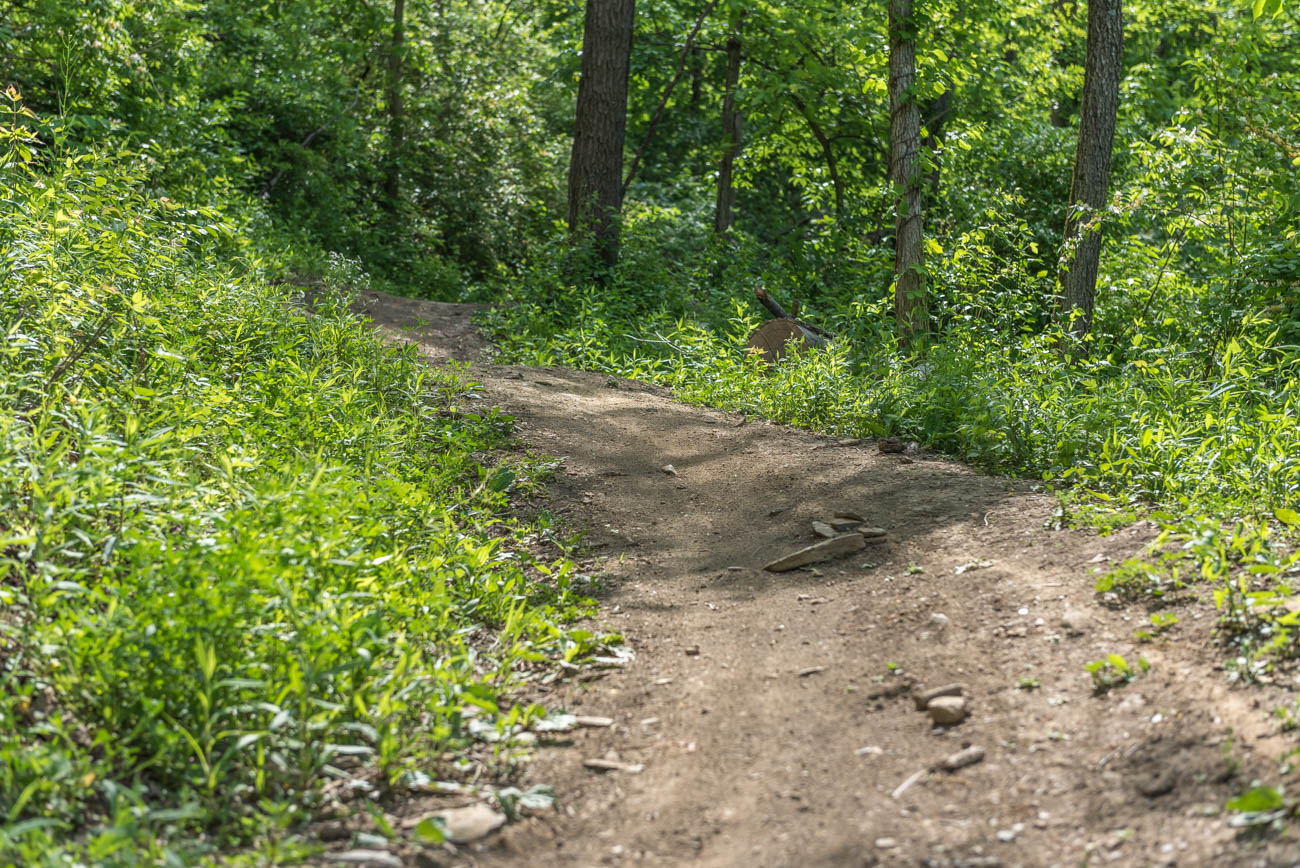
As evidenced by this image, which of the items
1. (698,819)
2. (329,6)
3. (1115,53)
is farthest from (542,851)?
(329,6)

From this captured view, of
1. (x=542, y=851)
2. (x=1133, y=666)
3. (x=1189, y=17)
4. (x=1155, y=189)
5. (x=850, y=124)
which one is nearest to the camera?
(x=542, y=851)

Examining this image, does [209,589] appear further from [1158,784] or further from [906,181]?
[906,181]

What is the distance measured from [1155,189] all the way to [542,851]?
296 inches

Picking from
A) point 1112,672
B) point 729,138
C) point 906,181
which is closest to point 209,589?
point 1112,672

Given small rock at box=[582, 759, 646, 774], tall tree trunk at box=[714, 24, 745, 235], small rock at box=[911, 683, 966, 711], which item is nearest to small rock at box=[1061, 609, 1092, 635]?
small rock at box=[911, 683, 966, 711]

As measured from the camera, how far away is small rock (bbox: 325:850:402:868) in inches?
96.7

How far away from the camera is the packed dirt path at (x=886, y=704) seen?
2574 millimetres

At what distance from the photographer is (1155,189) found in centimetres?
808

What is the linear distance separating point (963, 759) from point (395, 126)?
17.7 m

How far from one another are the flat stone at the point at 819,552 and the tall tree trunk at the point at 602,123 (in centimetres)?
796

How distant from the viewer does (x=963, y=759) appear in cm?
289

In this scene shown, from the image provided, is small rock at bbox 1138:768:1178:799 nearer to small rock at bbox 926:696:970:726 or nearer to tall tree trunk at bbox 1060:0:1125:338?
small rock at bbox 926:696:970:726

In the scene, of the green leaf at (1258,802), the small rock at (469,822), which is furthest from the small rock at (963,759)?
the small rock at (469,822)

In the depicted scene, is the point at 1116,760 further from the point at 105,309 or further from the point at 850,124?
the point at 850,124
